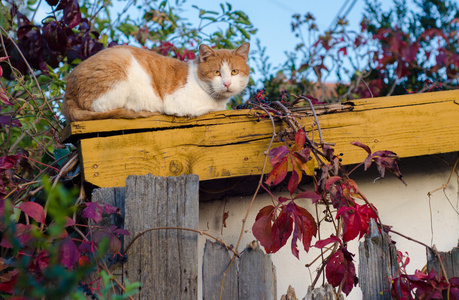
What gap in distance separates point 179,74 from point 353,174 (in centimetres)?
105

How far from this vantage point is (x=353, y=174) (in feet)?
7.29

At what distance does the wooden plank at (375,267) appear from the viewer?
142cm

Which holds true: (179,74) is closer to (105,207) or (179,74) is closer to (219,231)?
(219,231)

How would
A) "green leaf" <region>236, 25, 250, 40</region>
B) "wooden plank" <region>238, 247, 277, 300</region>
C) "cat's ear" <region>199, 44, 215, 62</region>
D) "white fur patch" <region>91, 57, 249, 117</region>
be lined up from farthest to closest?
"green leaf" <region>236, 25, 250, 40</region> < "cat's ear" <region>199, 44, 215, 62</region> < "white fur patch" <region>91, 57, 249, 117</region> < "wooden plank" <region>238, 247, 277, 300</region>

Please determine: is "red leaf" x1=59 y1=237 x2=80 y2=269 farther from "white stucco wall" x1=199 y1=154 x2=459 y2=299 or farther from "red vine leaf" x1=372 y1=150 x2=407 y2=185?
"red vine leaf" x1=372 y1=150 x2=407 y2=185

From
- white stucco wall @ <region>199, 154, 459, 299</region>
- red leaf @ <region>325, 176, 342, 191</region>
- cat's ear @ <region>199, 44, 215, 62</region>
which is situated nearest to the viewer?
red leaf @ <region>325, 176, 342, 191</region>

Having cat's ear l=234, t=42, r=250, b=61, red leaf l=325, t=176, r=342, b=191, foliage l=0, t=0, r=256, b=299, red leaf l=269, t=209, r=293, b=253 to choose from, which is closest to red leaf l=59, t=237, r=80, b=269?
foliage l=0, t=0, r=256, b=299

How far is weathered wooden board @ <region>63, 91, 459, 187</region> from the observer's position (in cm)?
169

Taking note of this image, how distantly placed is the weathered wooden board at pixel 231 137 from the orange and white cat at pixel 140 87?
11cm

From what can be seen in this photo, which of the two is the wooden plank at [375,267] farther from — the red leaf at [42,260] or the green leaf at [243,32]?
the green leaf at [243,32]

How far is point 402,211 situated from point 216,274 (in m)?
1.30

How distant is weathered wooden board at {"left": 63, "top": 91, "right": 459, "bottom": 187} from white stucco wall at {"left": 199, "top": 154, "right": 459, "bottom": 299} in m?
0.33

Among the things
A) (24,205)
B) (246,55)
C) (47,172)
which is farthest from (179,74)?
(24,205)

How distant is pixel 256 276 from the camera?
4.55ft
